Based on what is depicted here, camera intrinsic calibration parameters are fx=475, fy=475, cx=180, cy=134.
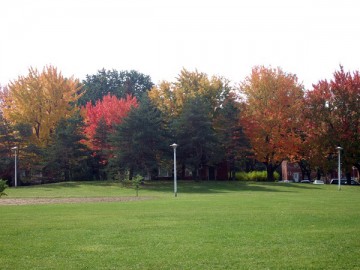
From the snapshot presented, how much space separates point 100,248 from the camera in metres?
12.2

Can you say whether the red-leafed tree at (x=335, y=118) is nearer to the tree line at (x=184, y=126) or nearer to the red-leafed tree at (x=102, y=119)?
the tree line at (x=184, y=126)

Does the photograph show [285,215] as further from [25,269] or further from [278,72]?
[278,72]

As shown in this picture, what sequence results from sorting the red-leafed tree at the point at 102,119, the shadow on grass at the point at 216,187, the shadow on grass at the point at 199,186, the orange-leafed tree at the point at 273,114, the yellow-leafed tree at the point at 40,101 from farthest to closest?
the yellow-leafed tree at the point at 40,101, the red-leafed tree at the point at 102,119, the orange-leafed tree at the point at 273,114, the shadow on grass at the point at 199,186, the shadow on grass at the point at 216,187

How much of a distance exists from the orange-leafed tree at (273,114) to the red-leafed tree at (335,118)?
170 centimetres

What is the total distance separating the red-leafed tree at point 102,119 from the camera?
5700 cm

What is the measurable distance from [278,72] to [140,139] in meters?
19.2

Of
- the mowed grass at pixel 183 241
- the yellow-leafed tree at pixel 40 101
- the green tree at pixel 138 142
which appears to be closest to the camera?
the mowed grass at pixel 183 241

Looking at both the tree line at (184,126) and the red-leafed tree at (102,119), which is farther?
the red-leafed tree at (102,119)

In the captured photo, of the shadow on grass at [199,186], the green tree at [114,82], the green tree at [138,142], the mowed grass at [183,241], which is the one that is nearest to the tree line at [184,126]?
the green tree at [138,142]

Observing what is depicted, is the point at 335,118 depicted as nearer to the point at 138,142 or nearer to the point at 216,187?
the point at 216,187

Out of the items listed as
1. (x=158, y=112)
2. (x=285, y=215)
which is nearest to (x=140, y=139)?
(x=158, y=112)

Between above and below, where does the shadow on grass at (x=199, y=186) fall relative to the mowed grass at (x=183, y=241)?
below

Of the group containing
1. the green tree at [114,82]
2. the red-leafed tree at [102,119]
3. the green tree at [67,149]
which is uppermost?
the green tree at [114,82]

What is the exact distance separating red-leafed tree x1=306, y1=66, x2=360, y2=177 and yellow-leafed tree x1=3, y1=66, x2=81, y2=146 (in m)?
29.2
